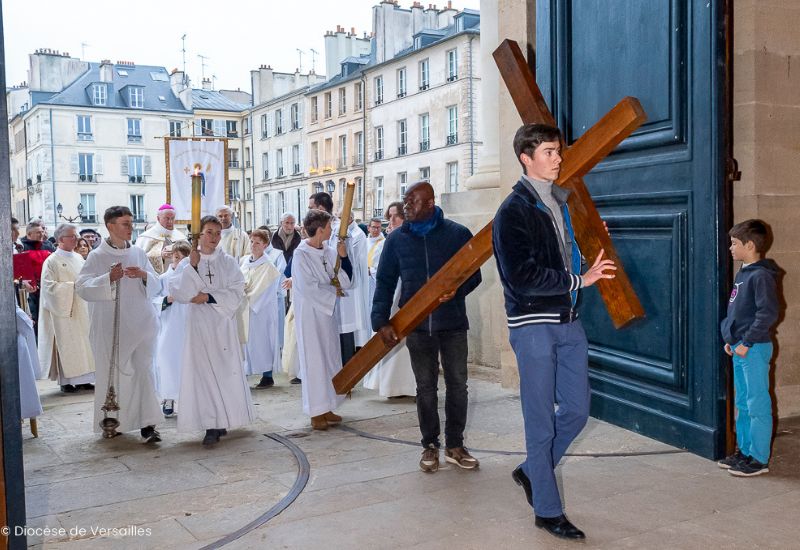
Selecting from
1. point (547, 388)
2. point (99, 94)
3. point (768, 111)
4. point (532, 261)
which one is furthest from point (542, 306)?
point (99, 94)

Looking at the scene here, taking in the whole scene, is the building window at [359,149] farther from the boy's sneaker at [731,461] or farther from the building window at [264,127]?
the boy's sneaker at [731,461]

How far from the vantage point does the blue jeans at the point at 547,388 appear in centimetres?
391

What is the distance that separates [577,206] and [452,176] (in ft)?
120

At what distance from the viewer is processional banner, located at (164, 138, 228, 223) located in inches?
421

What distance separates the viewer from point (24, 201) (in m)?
62.0

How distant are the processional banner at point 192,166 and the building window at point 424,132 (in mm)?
30891

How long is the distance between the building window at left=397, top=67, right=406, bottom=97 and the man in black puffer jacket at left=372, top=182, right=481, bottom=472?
3849cm

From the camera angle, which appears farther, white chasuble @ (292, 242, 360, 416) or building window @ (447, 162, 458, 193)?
building window @ (447, 162, 458, 193)

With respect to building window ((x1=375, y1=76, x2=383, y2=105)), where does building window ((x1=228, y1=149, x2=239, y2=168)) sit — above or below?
below

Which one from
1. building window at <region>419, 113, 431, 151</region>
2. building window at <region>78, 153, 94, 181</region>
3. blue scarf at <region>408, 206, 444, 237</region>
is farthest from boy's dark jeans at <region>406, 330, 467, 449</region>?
building window at <region>78, 153, 94, 181</region>

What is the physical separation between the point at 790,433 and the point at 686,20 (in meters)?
2.76

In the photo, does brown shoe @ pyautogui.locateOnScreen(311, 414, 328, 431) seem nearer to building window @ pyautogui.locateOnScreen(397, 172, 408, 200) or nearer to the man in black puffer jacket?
the man in black puffer jacket

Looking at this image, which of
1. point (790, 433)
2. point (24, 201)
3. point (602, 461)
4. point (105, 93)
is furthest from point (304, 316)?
point (24, 201)

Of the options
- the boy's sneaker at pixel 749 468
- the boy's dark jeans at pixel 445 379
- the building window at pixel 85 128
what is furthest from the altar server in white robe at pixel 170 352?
the building window at pixel 85 128
